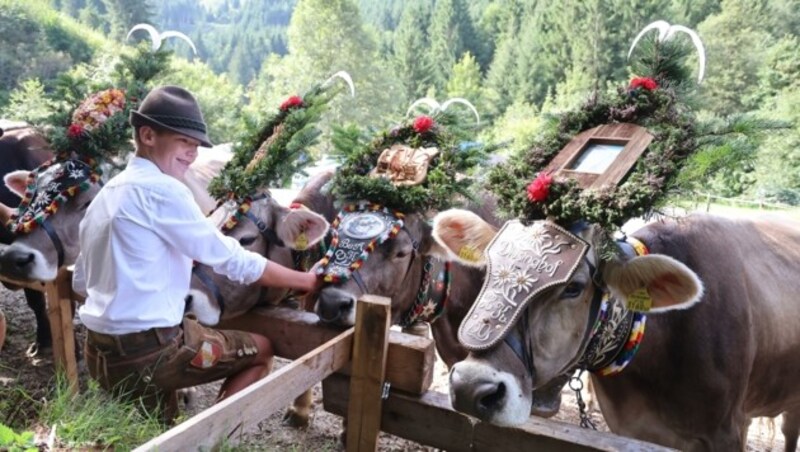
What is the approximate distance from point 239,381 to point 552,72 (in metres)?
64.0

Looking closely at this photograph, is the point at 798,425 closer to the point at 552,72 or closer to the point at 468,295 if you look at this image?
the point at 468,295

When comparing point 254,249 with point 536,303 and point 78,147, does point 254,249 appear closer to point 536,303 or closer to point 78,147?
point 78,147

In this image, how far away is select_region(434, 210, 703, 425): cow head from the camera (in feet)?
7.75

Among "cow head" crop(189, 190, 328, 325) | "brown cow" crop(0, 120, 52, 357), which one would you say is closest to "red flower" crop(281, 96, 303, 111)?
"cow head" crop(189, 190, 328, 325)

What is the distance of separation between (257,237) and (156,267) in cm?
142

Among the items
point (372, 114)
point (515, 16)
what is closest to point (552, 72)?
point (515, 16)

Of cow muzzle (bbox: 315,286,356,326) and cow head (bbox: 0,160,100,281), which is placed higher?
cow muzzle (bbox: 315,286,356,326)

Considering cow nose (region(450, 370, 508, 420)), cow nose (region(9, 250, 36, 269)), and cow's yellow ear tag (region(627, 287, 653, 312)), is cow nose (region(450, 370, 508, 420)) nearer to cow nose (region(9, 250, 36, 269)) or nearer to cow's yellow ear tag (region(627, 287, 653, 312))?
cow's yellow ear tag (region(627, 287, 653, 312))

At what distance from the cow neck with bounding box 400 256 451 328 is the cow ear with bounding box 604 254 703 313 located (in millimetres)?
1440

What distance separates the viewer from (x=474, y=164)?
12.7 ft

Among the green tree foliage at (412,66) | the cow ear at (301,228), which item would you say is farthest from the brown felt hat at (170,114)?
the green tree foliage at (412,66)

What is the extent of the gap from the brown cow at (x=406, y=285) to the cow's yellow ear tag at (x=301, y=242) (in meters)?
0.70

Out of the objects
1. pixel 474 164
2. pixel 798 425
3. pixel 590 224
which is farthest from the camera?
pixel 798 425

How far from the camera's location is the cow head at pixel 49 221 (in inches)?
163
